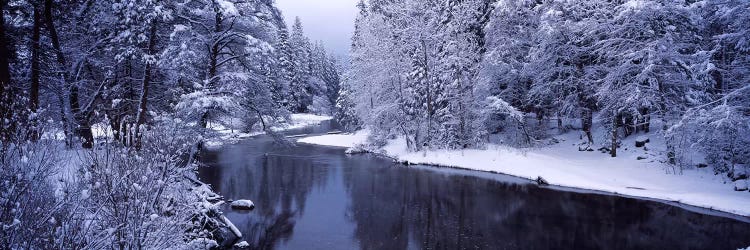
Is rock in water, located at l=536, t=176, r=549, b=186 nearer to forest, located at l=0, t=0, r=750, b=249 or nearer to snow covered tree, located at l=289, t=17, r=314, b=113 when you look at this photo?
forest, located at l=0, t=0, r=750, b=249

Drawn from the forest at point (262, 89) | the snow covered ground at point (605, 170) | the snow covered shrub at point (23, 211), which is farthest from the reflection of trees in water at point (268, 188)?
the snow covered shrub at point (23, 211)

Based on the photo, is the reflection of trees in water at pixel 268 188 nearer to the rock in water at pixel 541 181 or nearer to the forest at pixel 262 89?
the forest at pixel 262 89

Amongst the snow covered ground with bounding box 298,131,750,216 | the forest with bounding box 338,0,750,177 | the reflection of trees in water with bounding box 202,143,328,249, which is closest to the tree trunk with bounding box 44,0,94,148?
the reflection of trees in water with bounding box 202,143,328,249

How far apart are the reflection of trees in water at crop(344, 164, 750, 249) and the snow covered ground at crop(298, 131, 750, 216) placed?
136cm

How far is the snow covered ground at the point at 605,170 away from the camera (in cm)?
1777

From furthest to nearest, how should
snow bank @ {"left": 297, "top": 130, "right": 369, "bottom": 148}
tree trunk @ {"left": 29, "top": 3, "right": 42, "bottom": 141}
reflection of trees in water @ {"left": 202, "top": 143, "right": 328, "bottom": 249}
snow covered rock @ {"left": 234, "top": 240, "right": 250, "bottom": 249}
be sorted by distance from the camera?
snow bank @ {"left": 297, "top": 130, "right": 369, "bottom": 148} → reflection of trees in water @ {"left": 202, "top": 143, "right": 328, "bottom": 249} → tree trunk @ {"left": 29, "top": 3, "right": 42, "bottom": 141} → snow covered rock @ {"left": 234, "top": 240, "right": 250, "bottom": 249}

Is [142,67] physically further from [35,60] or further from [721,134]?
[721,134]

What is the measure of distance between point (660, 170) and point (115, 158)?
2305 centimetres

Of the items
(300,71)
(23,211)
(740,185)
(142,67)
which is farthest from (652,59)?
(300,71)

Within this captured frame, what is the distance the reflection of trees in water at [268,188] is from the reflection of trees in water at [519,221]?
2.49 metres

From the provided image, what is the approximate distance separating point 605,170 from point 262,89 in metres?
17.5

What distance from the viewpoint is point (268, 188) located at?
68.2 feet

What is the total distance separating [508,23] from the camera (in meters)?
29.5

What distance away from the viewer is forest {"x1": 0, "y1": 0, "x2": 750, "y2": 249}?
6.67 meters
